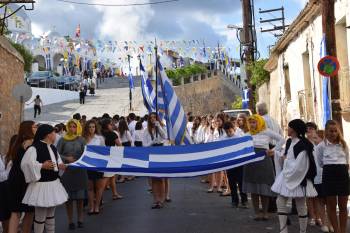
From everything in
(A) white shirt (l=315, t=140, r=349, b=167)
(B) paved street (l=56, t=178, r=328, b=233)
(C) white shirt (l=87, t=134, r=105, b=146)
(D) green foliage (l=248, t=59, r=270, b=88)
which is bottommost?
(B) paved street (l=56, t=178, r=328, b=233)

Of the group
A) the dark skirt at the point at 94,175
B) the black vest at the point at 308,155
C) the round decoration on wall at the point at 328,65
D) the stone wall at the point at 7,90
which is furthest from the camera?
the stone wall at the point at 7,90

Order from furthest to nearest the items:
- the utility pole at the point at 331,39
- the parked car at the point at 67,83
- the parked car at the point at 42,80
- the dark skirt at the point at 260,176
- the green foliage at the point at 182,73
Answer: the green foliage at the point at 182,73 → the parked car at the point at 67,83 → the parked car at the point at 42,80 → the utility pole at the point at 331,39 → the dark skirt at the point at 260,176

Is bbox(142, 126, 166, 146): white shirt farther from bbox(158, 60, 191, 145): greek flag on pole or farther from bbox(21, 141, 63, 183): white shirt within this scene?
bbox(21, 141, 63, 183): white shirt

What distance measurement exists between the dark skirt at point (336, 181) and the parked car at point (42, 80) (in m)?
40.1

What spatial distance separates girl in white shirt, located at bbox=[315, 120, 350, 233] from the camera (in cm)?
741

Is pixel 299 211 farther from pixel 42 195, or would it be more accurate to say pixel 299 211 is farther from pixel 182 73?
pixel 182 73

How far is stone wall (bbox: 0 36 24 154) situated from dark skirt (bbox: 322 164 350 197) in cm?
1279

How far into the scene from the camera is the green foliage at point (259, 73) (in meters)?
Result: 28.3

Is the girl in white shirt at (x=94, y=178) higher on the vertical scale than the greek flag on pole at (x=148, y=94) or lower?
lower

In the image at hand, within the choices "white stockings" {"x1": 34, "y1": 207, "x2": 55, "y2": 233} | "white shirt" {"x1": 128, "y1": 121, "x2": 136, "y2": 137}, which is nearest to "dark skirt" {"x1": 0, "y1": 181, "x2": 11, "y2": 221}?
"white stockings" {"x1": 34, "y1": 207, "x2": 55, "y2": 233}

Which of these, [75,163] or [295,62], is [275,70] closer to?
[295,62]

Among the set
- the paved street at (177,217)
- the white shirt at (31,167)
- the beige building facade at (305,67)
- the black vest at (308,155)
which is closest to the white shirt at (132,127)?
the paved street at (177,217)

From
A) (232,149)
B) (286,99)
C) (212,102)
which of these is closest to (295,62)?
(286,99)

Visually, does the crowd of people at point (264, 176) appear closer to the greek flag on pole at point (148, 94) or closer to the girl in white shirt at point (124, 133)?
the girl in white shirt at point (124, 133)
